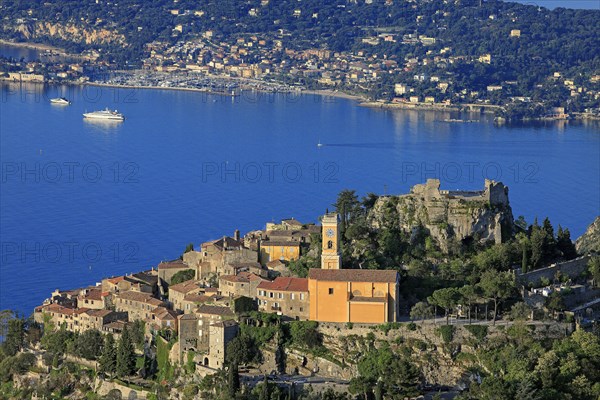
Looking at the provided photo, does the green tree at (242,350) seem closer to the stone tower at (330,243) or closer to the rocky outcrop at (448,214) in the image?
the stone tower at (330,243)

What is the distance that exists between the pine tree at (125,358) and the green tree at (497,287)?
26.1 feet

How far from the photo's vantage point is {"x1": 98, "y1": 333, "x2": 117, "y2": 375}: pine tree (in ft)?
103

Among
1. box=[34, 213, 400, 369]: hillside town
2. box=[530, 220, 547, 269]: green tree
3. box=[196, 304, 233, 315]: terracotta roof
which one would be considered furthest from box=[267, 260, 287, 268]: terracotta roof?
box=[530, 220, 547, 269]: green tree

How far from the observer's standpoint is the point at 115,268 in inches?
1773

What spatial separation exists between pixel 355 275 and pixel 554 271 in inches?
215

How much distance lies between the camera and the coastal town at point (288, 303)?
3005cm

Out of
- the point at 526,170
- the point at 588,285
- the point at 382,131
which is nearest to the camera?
the point at 588,285

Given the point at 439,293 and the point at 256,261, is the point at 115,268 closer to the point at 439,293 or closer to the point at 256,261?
the point at 256,261

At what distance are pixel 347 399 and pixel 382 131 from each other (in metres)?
55.7

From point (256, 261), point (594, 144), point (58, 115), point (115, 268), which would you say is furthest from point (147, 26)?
point (256, 261)

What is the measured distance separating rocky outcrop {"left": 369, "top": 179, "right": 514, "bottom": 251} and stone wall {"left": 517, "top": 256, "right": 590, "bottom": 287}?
1.65 m

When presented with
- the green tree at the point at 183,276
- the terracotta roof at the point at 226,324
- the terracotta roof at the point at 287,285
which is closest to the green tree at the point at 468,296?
the terracotta roof at the point at 287,285
